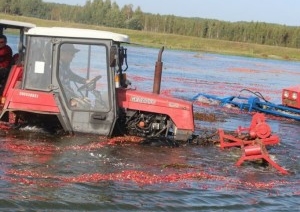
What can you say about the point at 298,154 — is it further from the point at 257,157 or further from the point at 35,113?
the point at 35,113

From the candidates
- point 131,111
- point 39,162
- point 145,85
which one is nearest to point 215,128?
point 131,111

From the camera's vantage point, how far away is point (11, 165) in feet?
25.8

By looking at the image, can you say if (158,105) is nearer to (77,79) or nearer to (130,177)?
(77,79)

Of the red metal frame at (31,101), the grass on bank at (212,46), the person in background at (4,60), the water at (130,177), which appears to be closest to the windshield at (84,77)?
the red metal frame at (31,101)

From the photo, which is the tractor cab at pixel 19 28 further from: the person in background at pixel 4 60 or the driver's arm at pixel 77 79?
the driver's arm at pixel 77 79

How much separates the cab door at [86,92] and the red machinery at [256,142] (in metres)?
2.12

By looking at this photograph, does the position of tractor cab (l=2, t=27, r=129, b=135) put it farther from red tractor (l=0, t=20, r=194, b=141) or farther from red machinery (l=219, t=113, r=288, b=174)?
red machinery (l=219, t=113, r=288, b=174)

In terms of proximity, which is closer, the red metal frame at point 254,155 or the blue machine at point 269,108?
the red metal frame at point 254,155

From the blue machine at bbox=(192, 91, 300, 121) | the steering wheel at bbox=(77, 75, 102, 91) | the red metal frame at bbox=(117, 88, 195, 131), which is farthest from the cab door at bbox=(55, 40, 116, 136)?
the blue machine at bbox=(192, 91, 300, 121)

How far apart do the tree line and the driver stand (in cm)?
7770

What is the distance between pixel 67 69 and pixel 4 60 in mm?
1478

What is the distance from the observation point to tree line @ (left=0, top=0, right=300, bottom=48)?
9719cm

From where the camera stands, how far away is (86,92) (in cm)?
966

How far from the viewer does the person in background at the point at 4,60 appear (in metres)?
10.3
